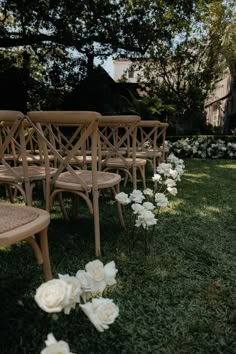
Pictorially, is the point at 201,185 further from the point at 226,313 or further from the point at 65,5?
the point at 65,5

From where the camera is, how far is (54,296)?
2.41ft

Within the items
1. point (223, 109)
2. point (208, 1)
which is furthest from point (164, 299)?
point (223, 109)

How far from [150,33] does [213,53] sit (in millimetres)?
7360

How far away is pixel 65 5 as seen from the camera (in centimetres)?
822

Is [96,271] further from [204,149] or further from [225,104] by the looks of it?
[225,104]

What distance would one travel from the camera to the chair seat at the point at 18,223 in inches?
51.7

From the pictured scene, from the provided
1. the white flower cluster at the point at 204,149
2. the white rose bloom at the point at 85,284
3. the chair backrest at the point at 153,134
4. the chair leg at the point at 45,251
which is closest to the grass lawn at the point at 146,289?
the chair leg at the point at 45,251

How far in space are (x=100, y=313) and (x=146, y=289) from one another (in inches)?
50.3

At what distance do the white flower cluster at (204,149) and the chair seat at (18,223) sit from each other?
7518mm

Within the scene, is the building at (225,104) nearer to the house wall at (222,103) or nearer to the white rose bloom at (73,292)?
the house wall at (222,103)

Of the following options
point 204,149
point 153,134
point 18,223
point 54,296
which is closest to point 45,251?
point 18,223

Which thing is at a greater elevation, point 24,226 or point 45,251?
point 24,226

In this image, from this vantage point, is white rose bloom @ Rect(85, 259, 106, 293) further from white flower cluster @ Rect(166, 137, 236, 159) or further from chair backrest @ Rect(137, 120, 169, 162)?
white flower cluster @ Rect(166, 137, 236, 159)

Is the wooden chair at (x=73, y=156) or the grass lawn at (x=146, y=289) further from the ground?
the wooden chair at (x=73, y=156)
